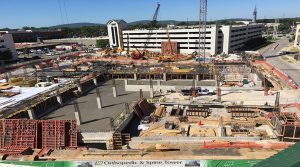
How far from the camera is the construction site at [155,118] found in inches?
1204

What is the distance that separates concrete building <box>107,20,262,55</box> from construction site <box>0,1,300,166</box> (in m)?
42.0

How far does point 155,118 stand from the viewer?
40500mm

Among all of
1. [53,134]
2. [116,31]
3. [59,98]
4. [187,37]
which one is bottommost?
[53,134]

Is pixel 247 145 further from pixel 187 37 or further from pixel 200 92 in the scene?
pixel 187 37

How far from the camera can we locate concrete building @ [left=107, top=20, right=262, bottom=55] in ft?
338

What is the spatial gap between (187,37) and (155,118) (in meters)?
72.6

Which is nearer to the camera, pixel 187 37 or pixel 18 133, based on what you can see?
pixel 18 133

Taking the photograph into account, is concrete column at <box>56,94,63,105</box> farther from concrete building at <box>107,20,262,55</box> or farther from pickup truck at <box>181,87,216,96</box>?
concrete building at <box>107,20,262,55</box>

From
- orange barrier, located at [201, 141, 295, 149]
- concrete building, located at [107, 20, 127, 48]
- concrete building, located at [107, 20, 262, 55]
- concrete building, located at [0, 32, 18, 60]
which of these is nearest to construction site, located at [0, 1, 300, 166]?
orange barrier, located at [201, 141, 295, 149]

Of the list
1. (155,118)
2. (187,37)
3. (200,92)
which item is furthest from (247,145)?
(187,37)

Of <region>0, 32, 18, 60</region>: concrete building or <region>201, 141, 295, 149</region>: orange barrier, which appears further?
<region>0, 32, 18, 60</region>: concrete building

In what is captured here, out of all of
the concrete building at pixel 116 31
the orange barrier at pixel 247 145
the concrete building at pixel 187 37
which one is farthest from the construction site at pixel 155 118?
the concrete building at pixel 116 31

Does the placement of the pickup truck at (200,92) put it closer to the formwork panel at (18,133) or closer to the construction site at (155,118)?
the construction site at (155,118)

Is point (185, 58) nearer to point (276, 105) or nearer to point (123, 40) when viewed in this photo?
point (123, 40)
